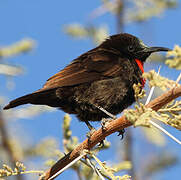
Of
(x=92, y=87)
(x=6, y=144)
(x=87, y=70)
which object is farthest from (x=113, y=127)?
(x=6, y=144)

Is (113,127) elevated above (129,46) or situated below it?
below

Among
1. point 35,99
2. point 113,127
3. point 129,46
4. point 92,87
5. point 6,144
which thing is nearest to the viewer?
point 113,127

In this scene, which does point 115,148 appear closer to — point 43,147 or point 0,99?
point 43,147

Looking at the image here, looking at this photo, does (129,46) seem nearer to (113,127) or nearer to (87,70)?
(87,70)

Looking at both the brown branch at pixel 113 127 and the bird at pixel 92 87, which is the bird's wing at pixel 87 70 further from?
the brown branch at pixel 113 127

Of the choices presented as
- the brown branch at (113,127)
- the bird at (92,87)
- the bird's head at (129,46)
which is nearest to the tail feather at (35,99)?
the bird at (92,87)

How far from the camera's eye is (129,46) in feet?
15.6

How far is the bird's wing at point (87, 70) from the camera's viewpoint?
3978mm

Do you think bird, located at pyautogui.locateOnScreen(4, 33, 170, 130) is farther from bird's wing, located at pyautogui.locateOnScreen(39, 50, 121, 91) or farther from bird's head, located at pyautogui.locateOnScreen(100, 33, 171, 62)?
bird's head, located at pyautogui.locateOnScreen(100, 33, 171, 62)

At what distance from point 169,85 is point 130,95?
6.27 feet

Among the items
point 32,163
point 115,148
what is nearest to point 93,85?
point 32,163

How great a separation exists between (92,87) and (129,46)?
92cm

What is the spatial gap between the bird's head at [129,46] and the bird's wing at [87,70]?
0.87ft

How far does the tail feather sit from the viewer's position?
3.79 m
